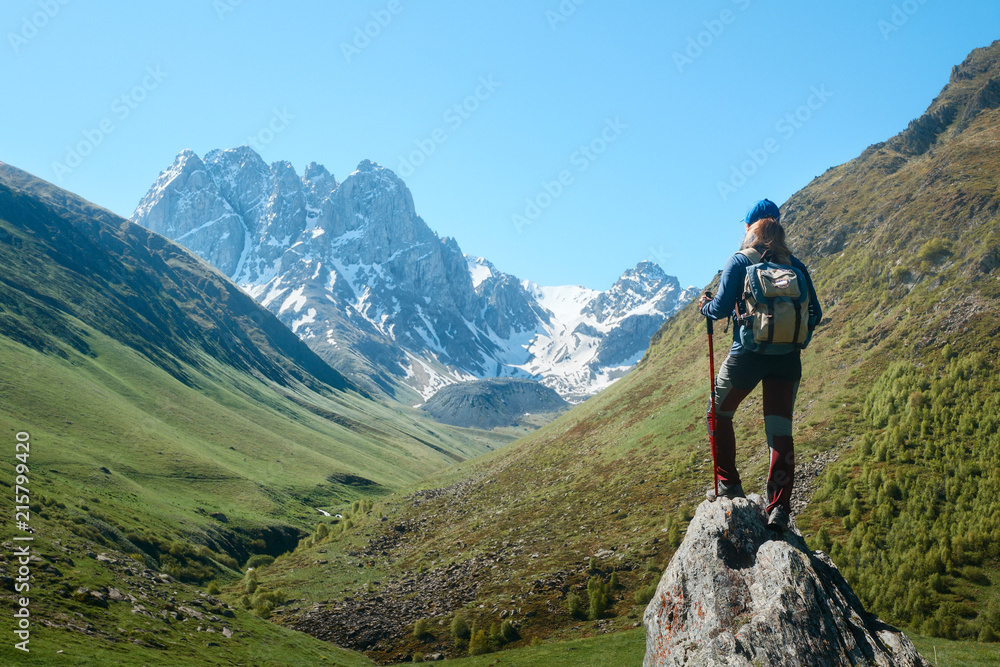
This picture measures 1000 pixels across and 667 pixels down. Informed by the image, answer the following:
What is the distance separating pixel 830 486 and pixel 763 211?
29400 mm

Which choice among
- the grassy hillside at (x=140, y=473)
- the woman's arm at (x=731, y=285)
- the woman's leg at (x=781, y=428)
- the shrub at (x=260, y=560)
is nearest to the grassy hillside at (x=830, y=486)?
the shrub at (x=260, y=560)

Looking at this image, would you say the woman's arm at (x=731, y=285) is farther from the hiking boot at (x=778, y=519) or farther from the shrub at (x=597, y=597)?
the shrub at (x=597, y=597)

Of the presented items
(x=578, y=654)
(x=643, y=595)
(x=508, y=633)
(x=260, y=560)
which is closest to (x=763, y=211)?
(x=578, y=654)

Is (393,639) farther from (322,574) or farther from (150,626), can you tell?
(322,574)

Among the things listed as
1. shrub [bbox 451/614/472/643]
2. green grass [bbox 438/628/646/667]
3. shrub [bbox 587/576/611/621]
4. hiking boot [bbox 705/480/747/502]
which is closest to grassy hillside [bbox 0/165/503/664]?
shrub [bbox 451/614/472/643]

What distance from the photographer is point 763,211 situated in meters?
12.0

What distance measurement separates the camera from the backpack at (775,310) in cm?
1066

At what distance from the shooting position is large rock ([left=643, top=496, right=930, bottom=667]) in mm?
10062

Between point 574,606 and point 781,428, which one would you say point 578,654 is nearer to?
point 574,606

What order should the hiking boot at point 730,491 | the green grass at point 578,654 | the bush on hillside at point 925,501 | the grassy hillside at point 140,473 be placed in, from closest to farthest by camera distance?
the hiking boot at point 730,491, the bush on hillside at point 925,501, the green grass at point 578,654, the grassy hillside at point 140,473

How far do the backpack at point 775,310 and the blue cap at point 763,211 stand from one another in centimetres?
142

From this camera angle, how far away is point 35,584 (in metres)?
26.2

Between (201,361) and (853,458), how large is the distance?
20533 cm

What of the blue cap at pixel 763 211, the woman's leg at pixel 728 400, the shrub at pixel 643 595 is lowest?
the shrub at pixel 643 595
